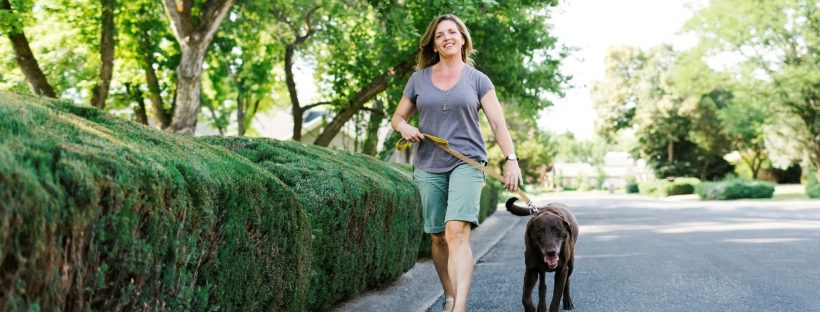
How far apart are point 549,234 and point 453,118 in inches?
52.5

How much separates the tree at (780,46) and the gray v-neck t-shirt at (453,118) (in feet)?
141

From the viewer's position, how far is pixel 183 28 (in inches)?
687

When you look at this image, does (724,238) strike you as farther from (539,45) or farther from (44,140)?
(44,140)

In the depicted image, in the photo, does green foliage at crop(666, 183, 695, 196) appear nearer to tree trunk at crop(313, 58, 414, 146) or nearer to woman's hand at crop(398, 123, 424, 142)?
tree trunk at crop(313, 58, 414, 146)

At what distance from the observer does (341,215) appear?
6.24 meters

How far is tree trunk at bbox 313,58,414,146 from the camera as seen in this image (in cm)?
2205

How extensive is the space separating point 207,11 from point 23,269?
16.0 meters

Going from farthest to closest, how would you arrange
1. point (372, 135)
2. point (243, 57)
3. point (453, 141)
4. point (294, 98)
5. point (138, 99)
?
point (243, 57) → point (372, 135) → point (138, 99) → point (294, 98) → point (453, 141)

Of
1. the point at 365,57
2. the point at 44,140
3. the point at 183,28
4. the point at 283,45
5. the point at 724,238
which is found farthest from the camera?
the point at 283,45

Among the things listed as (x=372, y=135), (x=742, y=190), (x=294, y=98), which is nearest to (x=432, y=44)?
(x=294, y=98)

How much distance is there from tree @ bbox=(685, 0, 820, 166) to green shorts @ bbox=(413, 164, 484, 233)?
43.1 metres

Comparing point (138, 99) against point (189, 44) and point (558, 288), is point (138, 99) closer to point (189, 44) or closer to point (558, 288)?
point (189, 44)

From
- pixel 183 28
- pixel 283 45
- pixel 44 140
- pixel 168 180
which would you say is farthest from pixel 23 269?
pixel 283 45

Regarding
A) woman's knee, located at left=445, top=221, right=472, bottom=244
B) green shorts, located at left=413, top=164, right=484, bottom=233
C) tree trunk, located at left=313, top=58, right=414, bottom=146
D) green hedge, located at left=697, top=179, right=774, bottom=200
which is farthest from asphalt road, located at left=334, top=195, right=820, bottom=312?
green hedge, located at left=697, top=179, right=774, bottom=200
